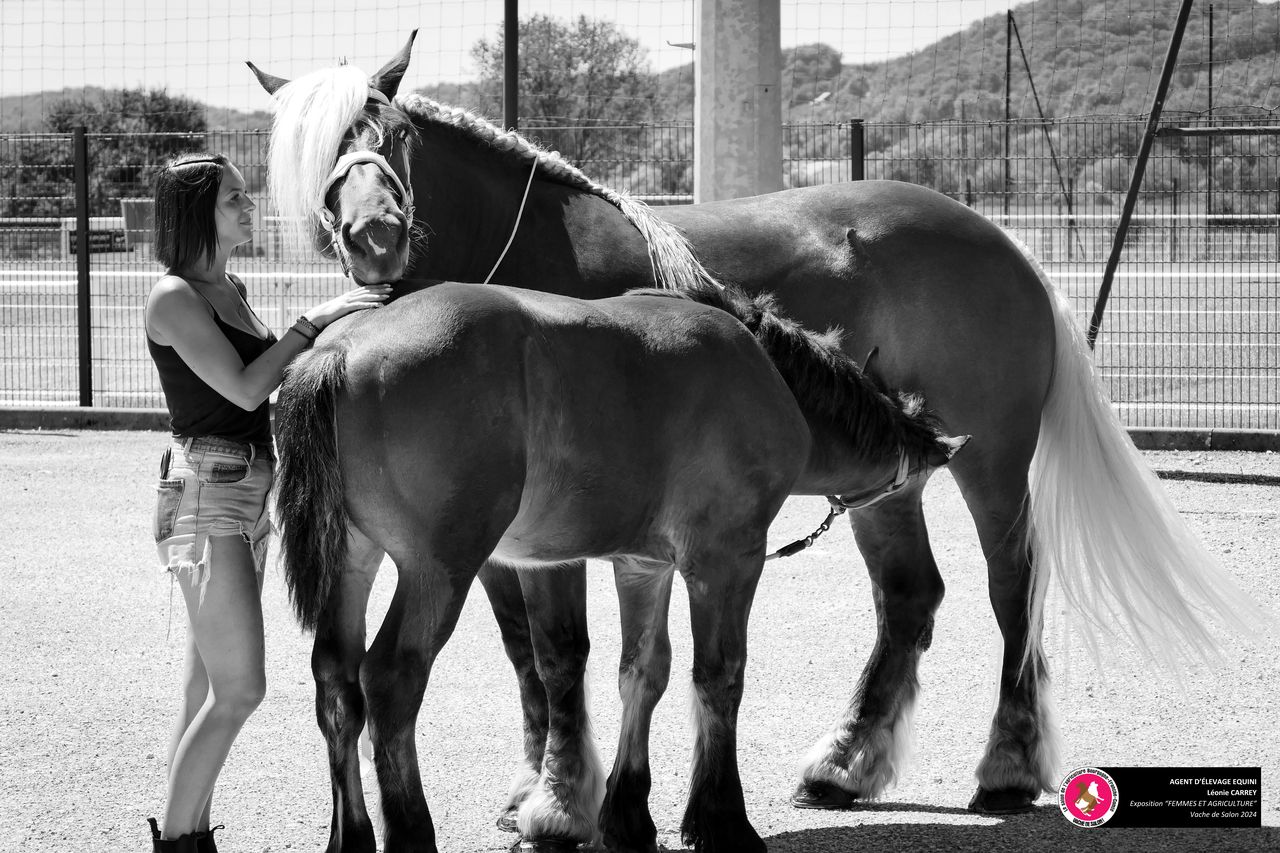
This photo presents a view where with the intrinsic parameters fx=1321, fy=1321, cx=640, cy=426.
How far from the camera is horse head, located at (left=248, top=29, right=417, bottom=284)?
3223 millimetres

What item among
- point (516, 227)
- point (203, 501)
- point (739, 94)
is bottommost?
point (203, 501)

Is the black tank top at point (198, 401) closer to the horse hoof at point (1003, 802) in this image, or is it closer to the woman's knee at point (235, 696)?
the woman's knee at point (235, 696)

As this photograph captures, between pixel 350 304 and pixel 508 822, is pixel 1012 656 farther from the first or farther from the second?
pixel 350 304

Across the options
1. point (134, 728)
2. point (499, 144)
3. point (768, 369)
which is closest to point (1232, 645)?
point (768, 369)

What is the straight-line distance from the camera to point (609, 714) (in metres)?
4.77

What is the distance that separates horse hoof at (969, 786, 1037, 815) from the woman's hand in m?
2.38

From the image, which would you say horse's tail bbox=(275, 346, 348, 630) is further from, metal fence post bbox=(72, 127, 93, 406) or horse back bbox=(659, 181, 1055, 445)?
metal fence post bbox=(72, 127, 93, 406)

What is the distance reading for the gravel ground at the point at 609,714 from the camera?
12.5ft

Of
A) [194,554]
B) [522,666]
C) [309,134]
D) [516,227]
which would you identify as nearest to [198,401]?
[194,554]

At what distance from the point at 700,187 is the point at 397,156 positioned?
14.5 ft

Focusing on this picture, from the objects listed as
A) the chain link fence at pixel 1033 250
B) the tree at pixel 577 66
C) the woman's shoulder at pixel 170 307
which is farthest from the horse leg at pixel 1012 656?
the tree at pixel 577 66

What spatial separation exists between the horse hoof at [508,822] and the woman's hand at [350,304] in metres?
1.57

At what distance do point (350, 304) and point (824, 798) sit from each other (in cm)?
215

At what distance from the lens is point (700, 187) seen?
8008mm
